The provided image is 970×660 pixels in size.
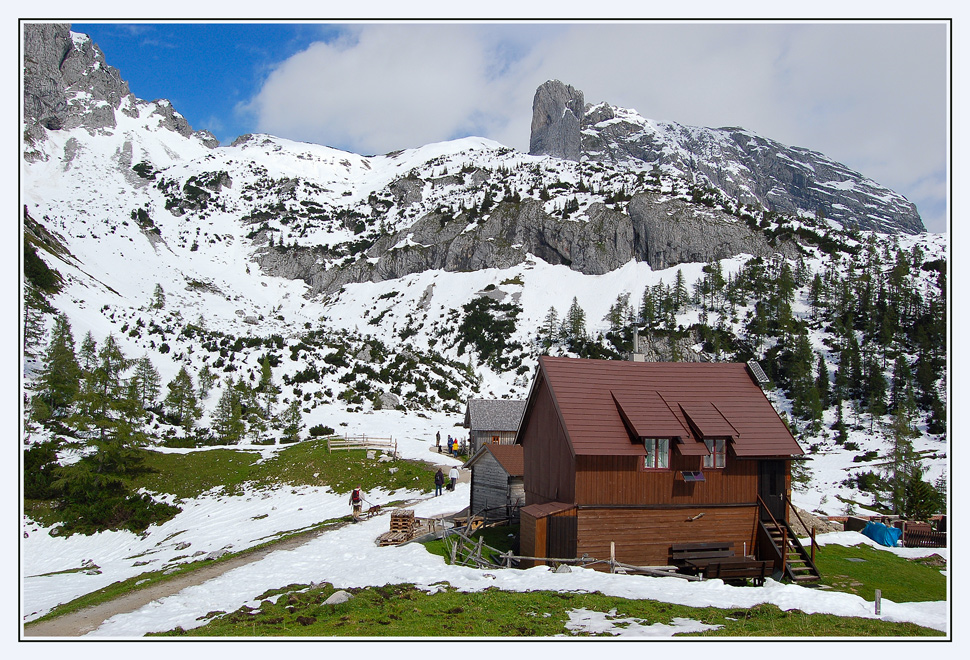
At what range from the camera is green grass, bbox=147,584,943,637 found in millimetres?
12703

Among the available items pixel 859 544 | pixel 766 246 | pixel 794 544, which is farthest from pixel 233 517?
pixel 766 246

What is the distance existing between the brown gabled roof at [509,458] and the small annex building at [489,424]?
15963 millimetres

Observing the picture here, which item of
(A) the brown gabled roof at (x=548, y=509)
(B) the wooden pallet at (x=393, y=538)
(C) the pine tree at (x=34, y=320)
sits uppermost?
(C) the pine tree at (x=34, y=320)

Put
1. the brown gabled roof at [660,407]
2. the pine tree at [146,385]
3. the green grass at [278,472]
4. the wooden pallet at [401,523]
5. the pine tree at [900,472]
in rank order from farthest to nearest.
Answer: the pine tree at [146,385] → the pine tree at [900,472] → the green grass at [278,472] → the wooden pallet at [401,523] → the brown gabled roof at [660,407]

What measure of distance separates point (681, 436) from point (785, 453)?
4.33 m

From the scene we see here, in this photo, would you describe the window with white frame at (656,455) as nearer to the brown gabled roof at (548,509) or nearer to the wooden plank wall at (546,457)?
the wooden plank wall at (546,457)

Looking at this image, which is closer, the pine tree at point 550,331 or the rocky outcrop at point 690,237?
the pine tree at point 550,331

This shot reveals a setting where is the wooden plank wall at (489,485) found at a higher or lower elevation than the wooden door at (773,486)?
lower

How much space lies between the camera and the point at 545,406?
949 inches

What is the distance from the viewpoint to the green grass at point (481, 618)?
12703 mm

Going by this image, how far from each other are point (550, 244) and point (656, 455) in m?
132

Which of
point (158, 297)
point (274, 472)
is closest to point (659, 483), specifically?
point (274, 472)

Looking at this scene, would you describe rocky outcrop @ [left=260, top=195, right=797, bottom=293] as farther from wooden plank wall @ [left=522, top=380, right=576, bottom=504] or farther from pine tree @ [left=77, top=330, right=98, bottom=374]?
wooden plank wall @ [left=522, top=380, right=576, bottom=504]

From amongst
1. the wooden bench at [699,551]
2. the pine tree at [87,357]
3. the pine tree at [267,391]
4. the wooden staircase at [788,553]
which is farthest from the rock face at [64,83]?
the wooden staircase at [788,553]
